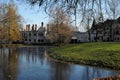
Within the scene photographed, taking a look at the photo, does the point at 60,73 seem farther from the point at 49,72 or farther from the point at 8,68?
the point at 8,68

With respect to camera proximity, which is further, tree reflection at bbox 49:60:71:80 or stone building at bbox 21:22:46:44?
stone building at bbox 21:22:46:44

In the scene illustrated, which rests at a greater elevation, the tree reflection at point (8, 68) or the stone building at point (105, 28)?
the stone building at point (105, 28)

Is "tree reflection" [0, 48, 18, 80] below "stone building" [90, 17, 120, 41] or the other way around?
below

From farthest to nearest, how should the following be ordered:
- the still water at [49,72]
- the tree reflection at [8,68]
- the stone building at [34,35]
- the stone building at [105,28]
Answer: the stone building at [34,35] → the still water at [49,72] → the tree reflection at [8,68] → the stone building at [105,28]

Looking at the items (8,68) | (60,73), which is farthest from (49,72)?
(8,68)

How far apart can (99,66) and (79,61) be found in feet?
13.3

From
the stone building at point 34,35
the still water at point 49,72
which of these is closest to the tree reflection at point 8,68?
the still water at point 49,72

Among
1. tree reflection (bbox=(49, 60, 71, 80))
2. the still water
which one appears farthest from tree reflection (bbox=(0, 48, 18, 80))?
tree reflection (bbox=(49, 60, 71, 80))

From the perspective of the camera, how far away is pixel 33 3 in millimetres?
11656

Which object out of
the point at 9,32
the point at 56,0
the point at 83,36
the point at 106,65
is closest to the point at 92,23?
the point at 56,0

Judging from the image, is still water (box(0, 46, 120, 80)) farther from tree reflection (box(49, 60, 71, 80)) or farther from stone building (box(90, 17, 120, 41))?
stone building (box(90, 17, 120, 41))

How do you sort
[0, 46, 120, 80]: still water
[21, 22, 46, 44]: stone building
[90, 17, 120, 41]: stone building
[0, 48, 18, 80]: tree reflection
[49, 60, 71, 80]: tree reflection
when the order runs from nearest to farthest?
[90, 17, 120, 41]: stone building, [0, 48, 18, 80]: tree reflection, [0, 46, 120, 80]: still water, [49, 60, 71, 80]: tree reflection, [21, 22, 46, 44]: stone building

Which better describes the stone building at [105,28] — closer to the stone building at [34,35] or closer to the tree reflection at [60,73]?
the tree reflection at [60,73]

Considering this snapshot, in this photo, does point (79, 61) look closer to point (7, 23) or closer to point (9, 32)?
point (7, 23)
